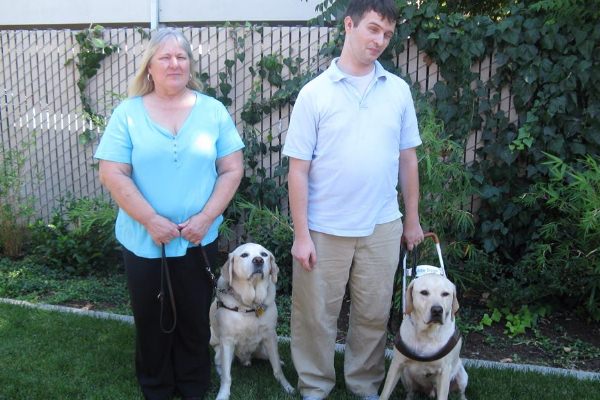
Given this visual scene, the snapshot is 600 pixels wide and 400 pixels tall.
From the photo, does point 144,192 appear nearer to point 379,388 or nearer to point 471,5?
point 379,388

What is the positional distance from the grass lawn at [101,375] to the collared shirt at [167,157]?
1.10 metres

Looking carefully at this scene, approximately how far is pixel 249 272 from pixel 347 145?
41.3 inches

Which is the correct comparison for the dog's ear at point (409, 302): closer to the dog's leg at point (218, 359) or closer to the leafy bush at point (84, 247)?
the dog's leg at point (218, 359)

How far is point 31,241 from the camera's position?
664cm

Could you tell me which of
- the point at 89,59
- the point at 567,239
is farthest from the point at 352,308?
the point at 89,59

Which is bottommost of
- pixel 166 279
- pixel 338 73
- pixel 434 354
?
pixel 434 354

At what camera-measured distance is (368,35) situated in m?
2.94

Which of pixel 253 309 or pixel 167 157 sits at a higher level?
pixel 167 157

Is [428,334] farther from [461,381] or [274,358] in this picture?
[274,358]

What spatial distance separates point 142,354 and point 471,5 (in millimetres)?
4831

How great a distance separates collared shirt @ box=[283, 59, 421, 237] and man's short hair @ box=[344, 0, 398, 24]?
0.29 meters

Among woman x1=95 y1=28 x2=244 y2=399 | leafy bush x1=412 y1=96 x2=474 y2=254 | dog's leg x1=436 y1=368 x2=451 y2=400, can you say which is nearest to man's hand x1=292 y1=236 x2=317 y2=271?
woman x1=95 y1=28 x2=244 y2=399

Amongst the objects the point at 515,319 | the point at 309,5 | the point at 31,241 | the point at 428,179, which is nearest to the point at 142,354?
the point at 428,179

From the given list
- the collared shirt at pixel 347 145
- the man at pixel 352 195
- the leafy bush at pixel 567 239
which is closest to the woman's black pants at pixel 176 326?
the man at pixel 352 195
